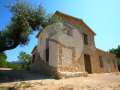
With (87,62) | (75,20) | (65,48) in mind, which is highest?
(75,20)

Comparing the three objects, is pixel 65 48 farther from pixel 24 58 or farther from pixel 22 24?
pixel 24 58

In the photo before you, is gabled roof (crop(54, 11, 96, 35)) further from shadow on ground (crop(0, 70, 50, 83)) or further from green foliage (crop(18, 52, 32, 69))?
green foliage (crop(18, 52, 32, 69))

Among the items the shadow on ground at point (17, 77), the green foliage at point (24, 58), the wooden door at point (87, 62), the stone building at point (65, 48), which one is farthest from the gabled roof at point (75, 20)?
the green foliage at point (24, 58)

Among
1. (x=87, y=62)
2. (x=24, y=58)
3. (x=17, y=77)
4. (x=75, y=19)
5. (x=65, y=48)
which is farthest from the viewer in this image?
(x=24, y=58)

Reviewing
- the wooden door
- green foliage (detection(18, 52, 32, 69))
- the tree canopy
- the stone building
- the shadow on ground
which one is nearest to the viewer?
the shadow on ground

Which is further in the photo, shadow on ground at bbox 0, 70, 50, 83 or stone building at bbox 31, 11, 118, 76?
stone building at bbox 31, 11, 118, 76

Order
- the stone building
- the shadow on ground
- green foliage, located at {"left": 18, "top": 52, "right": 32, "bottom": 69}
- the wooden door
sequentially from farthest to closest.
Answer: green foliage, located at {"left": 18, "top": 52, "right": 32, "bottom": 69}, the wooden door, the stone building, the shadow on ground

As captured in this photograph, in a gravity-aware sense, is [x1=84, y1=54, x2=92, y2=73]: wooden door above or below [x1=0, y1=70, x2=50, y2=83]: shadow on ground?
above

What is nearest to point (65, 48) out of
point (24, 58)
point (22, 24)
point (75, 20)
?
point (22, 24)

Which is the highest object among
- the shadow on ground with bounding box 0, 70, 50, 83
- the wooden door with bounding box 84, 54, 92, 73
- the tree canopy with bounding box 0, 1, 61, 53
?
the tree canopy with bounding box 0, 1, 61, 53

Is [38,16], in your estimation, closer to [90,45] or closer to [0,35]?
[0,35]

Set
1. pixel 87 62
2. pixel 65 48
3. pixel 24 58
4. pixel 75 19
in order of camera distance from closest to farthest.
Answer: pixel 65 48, pixel 75 19, pixel 87 62, pixel 24 58

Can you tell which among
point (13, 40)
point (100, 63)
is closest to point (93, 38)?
point (100, 63)

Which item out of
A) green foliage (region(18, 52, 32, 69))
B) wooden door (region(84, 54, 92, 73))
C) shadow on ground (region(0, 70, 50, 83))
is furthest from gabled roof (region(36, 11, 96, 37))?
green foliage (region(18, 52, 32, 69))
